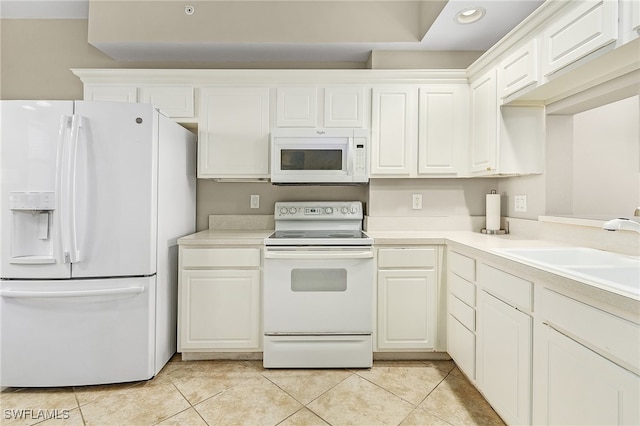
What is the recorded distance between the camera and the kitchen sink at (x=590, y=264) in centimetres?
110

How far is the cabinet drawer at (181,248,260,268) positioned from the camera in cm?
224

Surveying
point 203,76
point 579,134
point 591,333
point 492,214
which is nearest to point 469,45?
point 579,134

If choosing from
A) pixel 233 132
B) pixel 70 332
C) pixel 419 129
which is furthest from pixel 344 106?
pixel 70 332

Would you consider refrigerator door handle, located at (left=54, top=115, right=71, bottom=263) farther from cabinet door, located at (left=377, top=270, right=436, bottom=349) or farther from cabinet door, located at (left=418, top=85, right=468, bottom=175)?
cabinet door, located at (left=418, top=85, right=468, bottom=175)

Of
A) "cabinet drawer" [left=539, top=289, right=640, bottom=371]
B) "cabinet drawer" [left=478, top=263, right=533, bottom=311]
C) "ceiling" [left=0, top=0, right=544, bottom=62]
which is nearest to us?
"cabinet drawer" [left=539, top=289, right=640, bottom=371]

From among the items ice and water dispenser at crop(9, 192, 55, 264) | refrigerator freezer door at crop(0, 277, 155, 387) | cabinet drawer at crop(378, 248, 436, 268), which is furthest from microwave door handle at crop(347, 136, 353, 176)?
ice and water dispenser at crop(9, 192, 55, 264)

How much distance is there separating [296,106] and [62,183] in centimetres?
166

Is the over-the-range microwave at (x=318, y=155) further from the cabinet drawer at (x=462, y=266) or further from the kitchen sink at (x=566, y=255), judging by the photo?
the kitchen sink at (x=566, y=255)

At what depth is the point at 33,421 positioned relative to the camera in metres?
1.67

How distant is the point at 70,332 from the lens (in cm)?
189

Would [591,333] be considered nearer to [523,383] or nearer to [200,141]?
[523,383]

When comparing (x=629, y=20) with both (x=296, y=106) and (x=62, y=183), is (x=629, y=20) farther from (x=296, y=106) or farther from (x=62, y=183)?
(x=62, y=183)

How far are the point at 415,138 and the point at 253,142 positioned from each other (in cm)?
133

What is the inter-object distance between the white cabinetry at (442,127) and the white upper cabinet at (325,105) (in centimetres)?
50
